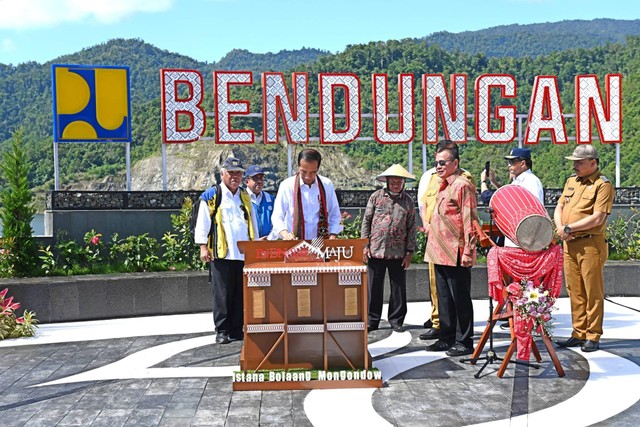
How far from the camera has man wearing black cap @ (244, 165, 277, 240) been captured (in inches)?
275

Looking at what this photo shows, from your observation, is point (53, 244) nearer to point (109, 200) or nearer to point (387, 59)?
point (109, 200)

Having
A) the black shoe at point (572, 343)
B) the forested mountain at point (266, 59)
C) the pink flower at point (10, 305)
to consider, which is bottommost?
the black shoe at point (572, 343)

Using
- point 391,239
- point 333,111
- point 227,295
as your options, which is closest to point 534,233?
point 391,239

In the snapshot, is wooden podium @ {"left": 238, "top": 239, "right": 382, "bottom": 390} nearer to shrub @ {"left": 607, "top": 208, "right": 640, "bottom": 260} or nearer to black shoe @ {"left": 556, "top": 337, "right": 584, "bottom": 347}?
black shoe @ {"left": 556, "top": 337, "right": 584, "bottom": 347}

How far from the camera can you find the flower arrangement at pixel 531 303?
5250 mm

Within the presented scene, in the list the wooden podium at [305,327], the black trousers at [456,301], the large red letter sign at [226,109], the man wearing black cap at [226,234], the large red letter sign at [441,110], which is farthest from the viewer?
the large red letter sign at [441,110]

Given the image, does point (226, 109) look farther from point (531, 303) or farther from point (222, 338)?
point (531, 303)

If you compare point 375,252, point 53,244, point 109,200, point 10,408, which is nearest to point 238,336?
point 375,252

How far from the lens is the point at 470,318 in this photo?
236 inches

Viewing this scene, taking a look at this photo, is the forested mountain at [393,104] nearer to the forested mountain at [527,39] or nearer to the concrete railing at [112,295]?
the concrete railing at [112,295]

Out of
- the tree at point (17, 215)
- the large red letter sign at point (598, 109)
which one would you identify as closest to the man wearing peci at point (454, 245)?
the tree at point (17, 215)

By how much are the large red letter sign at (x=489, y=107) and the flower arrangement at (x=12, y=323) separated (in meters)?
9.95

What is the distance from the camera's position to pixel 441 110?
14.5 metres

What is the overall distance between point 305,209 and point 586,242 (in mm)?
2369
